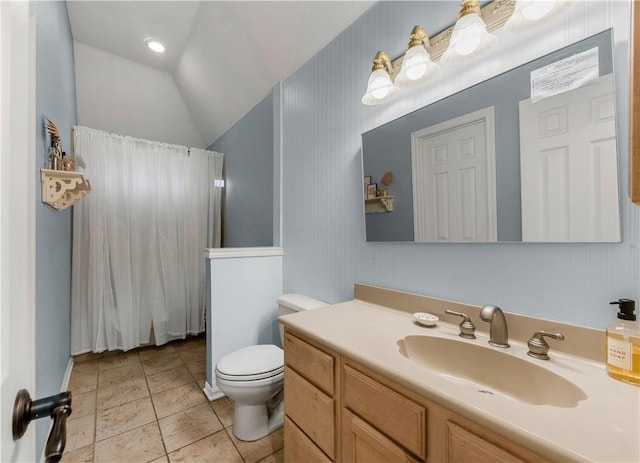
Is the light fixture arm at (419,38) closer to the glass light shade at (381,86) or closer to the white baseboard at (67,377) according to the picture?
the glass light shade at (381,86)

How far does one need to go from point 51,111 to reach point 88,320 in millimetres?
1907

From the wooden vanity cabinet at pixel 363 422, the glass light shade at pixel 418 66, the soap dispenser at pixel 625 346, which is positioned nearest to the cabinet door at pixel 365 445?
the wooden vanity cabinet at pixel 363 422

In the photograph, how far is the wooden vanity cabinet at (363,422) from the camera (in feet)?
1.96

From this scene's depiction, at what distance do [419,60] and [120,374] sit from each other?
3138 millimetres

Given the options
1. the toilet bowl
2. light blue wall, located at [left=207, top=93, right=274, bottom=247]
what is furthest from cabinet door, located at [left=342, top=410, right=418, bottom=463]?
light blue wall, located at [left=207, top=93, right=274, bottom=247]

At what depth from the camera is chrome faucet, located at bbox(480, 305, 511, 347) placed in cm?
90

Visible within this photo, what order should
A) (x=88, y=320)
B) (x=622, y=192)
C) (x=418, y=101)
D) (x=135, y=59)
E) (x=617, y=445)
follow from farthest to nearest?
(x=135, y=59)
(x=88, y=320)
(x=418, y=101)
(x=622, y=192)
(x=617, y=445)

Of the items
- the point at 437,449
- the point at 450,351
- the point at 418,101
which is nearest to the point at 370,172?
the point at 418,101

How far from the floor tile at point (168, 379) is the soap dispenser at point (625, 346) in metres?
2.52

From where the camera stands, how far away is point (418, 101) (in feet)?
4.10

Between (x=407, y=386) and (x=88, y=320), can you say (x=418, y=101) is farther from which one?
(x=88, y=320)

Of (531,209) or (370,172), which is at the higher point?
(370,172)

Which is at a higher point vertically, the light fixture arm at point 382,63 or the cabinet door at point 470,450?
the light fixture arm at point 382,63

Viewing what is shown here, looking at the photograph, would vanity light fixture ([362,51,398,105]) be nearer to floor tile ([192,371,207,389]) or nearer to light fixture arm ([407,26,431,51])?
light fixture arm ([407,26,431,51])
